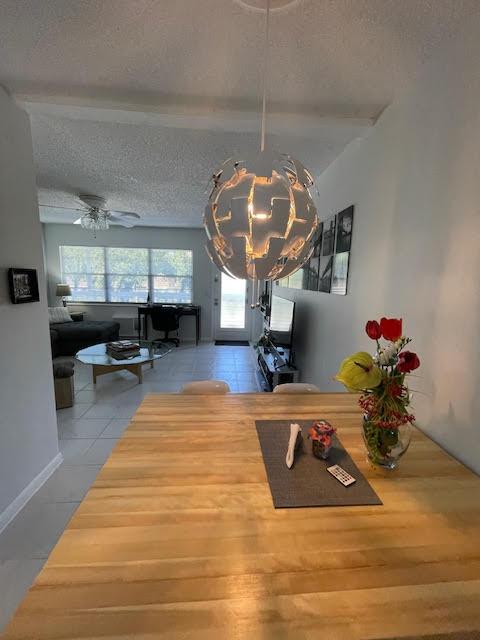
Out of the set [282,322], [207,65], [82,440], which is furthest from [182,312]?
[207,65]

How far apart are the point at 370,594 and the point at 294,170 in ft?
3.65

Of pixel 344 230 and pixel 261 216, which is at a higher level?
pixel 344 230

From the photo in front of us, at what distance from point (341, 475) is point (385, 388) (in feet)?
1.10

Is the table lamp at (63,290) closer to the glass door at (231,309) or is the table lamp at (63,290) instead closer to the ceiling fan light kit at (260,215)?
the glass door at (231,309)

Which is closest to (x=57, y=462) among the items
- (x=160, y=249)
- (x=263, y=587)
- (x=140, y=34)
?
(x=263, y=587)

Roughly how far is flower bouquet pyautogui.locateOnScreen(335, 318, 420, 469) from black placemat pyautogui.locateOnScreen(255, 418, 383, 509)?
0.13m

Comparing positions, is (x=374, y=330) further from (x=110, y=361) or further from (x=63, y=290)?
(x=63, y=290)

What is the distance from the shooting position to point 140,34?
3.75 feet

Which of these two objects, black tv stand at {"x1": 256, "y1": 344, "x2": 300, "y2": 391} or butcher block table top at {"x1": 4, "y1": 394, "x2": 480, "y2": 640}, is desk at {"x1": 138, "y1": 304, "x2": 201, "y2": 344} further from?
butcher block table top at {"x1": 4, "y1": 394, "x2": 480, "y2": 640}

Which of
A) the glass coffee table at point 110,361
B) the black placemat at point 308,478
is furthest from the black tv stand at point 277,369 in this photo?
the black placemat at point 308,478

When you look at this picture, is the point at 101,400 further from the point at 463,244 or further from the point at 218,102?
the point at 463,244

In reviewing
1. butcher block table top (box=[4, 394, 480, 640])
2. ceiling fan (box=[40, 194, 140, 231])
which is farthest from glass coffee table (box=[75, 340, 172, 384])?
butcher block table top (box=[4, 394, 480, 640])

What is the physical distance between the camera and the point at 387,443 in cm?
95

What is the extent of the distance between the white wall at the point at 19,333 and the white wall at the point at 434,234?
214 cm
